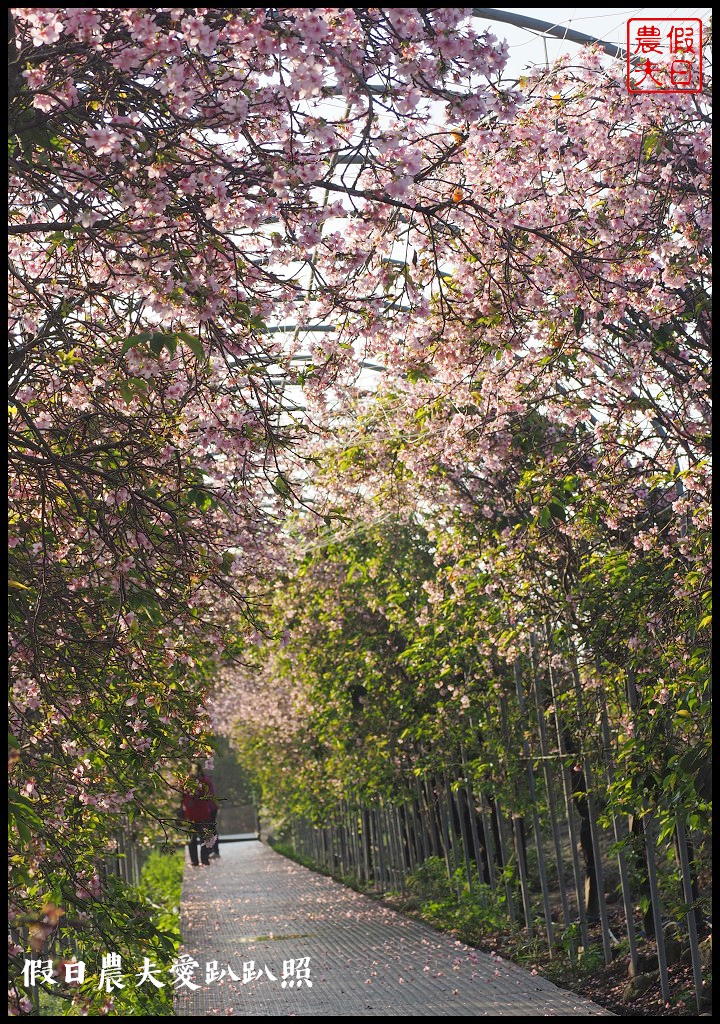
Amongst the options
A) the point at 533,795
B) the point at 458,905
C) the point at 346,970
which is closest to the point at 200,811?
the point at 458,905

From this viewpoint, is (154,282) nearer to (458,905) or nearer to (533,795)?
(533,795)

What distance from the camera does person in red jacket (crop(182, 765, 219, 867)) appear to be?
411cm

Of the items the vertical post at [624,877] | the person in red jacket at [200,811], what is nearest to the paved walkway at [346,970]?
the vertical post at [624,877]

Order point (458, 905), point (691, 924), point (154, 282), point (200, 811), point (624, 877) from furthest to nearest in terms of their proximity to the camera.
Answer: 1. point (200, 811)
2. point (458, 905)
3. point (624, 877)
4. point (691, 924)
5. point (154, 282)

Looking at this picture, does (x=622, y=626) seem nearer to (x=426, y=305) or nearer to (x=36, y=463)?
(x=426, y=305)

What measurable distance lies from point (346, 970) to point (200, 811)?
26.4 ft

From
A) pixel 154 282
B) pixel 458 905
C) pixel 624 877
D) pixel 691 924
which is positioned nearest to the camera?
pixel 154 282

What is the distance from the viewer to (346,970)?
738 cm

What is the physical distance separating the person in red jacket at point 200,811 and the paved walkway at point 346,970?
0.85 metres

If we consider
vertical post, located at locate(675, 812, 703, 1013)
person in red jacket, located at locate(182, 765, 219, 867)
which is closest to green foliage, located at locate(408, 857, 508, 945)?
person in red jacket, located at locate(182, 765, 219, 867)

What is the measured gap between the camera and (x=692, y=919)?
16.8ft

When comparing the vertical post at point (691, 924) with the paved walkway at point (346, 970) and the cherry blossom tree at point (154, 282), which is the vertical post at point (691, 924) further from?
the cherry blossom tree at point (154, 282)

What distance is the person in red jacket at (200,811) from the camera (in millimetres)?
4105

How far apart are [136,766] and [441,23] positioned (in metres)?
2.96
